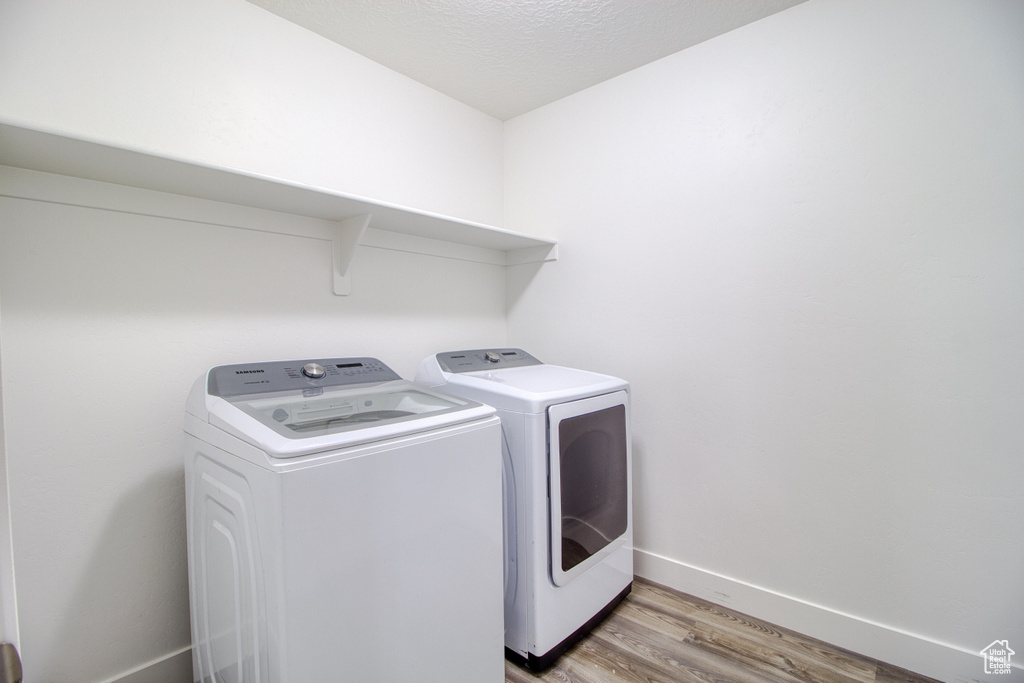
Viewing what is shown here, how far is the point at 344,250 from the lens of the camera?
6.07 feet

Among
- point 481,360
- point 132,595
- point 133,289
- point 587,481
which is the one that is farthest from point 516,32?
point 132,595

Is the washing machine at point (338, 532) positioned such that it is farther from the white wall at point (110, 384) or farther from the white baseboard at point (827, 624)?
the white baseboard at point (827, 624)

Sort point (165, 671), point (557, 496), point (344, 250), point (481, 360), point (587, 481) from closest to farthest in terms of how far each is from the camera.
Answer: point (165, 671)
point (557, 496)
point (587, 481)
point (344, 250)
point (481, 360)

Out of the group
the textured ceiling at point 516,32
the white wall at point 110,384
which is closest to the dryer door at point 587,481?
the white wall at point 110,384

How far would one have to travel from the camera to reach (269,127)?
66.9 inches

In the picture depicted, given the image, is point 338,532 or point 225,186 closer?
point 338,532

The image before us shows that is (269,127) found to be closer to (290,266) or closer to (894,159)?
(290,266)

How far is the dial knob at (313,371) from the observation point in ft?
4.94

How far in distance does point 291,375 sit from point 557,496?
3.16ft

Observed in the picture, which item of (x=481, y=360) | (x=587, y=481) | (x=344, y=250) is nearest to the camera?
(x=587, y=481)

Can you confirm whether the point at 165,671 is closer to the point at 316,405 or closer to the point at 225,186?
the point at 316,405

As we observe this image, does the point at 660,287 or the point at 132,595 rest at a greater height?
the point at 660,287

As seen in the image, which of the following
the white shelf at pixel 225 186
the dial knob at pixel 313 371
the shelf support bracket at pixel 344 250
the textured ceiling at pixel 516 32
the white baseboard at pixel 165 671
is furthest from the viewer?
the shelf support bracket at pixel 344 250

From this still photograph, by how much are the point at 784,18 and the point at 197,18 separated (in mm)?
2049
